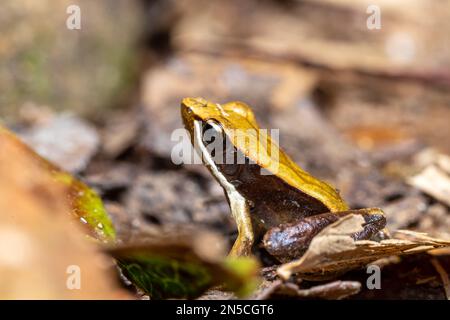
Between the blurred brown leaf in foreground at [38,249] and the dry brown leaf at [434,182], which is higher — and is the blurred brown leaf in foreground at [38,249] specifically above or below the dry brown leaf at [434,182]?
below

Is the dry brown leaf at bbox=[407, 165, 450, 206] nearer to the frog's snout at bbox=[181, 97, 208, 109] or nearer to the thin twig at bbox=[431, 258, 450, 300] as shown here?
the thin twig at bbox=[431, 258, 450, 300]

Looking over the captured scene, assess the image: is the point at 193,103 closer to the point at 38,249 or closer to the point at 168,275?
the point at 168,275

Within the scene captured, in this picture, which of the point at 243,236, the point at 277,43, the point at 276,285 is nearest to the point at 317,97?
the point at 277,43

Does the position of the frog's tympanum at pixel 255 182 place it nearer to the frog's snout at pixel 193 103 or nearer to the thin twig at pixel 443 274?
the frog's snout at pixel 193 103

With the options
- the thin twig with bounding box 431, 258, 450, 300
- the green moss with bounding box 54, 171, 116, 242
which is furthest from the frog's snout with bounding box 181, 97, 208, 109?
the thin twig with bounding box 431, 258, 450, 300

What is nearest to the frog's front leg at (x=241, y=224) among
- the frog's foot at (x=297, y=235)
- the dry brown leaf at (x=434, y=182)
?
the frog's foot at (x=297, y=235)

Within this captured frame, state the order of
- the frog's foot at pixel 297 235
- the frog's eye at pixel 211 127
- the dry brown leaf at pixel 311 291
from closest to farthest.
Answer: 1. the dry brown leaf at pixel 311 291
2. the frog's foot at pixel 297 235
3. the frog's eye at pixel 211 127
